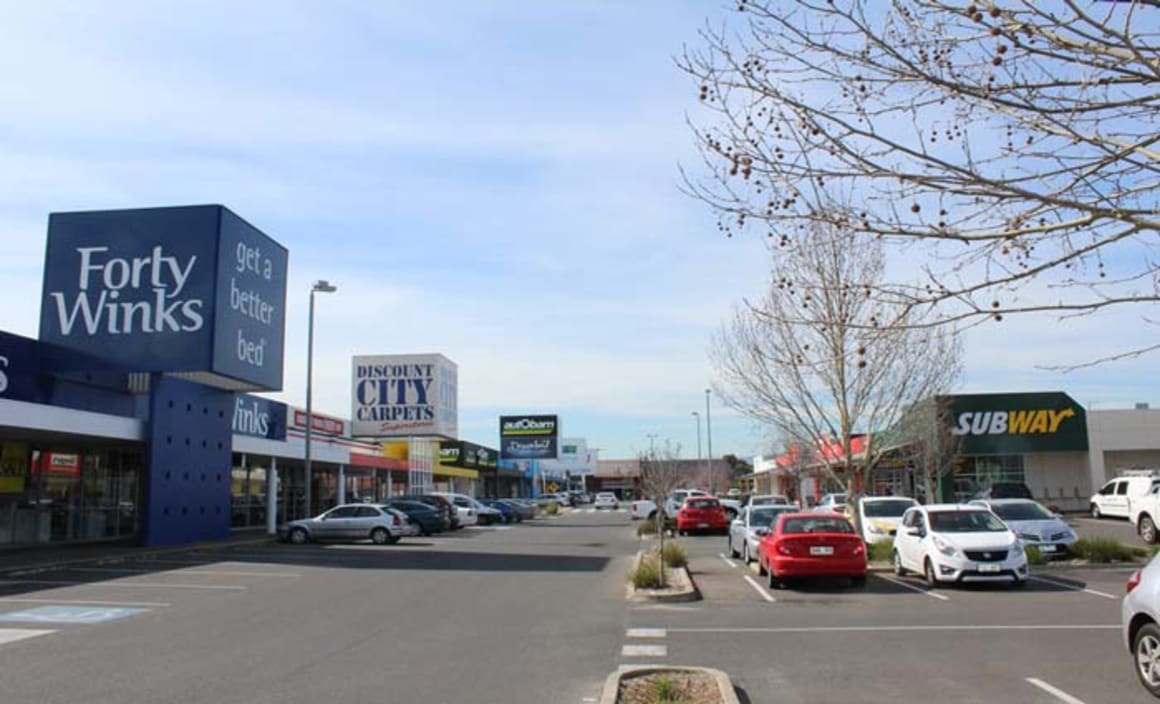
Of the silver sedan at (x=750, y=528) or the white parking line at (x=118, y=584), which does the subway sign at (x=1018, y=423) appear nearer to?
the silver sedan at (x=750, y=528)

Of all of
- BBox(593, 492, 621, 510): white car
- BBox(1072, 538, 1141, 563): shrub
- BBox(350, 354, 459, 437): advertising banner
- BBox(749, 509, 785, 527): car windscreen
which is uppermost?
BBox(350, 354, 459, 437): advertising banner

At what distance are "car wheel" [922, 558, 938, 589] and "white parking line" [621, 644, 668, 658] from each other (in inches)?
309

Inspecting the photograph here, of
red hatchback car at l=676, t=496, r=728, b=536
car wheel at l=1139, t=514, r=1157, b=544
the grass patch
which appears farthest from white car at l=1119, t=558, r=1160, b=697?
red hatchback car at l=676, t=496, r=728, b=536

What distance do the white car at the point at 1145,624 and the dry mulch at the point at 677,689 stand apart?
364cm

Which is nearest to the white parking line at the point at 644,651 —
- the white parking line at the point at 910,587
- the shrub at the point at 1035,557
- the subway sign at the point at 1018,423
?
the white parking line at the point at 910,587

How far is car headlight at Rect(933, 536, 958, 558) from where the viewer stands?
16.6 m

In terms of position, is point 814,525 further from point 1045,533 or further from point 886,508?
point 886,508

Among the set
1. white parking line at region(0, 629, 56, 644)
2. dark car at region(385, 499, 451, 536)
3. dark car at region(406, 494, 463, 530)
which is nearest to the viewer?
white parking line at region(0, 629, 56, 644)

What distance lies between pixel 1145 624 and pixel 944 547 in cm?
867

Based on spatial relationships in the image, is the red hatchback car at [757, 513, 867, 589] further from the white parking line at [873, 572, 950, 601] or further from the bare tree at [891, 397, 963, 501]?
the bare tree at [891, 397, 963, 501]

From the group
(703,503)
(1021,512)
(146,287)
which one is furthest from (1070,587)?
(146,287)

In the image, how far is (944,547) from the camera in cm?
1681

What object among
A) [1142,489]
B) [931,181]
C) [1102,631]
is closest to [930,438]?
[1142,489]

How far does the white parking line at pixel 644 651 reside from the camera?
10578mm
